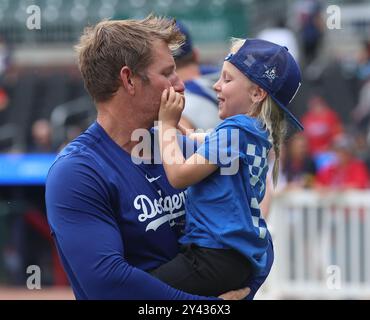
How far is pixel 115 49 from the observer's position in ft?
11.1

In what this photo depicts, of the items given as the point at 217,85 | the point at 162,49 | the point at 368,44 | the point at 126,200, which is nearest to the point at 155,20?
the point at 162,49

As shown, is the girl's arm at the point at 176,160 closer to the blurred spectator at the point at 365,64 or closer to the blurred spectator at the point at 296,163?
the blurred spectator at the point at 296,163

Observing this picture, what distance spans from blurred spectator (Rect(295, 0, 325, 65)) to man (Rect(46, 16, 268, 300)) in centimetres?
1172

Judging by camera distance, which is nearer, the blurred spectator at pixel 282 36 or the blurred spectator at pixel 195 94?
the blurred spectator at pixel 195 94

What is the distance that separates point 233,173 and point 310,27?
11.9 meters

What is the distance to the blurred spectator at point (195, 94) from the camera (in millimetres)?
5520

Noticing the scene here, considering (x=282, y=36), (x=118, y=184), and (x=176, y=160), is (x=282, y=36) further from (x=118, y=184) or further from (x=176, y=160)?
(x=118, y=184)

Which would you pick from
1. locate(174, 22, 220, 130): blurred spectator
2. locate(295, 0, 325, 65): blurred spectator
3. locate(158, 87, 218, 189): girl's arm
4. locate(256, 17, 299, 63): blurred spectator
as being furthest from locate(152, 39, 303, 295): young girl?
locate(295, 0, 325, 65): blurred spectator

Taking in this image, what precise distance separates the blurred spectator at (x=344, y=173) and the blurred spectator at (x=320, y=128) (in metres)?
0.98

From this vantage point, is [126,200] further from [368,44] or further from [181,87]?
[368,44]

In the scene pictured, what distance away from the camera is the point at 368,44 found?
1375 cm

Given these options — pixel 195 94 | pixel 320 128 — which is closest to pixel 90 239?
pixel 195 94

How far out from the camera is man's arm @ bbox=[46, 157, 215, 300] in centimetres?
320

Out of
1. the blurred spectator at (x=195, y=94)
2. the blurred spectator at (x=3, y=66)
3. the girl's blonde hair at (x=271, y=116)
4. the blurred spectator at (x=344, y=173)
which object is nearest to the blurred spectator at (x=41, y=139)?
the blurred spectator at (x=3, y=66)
